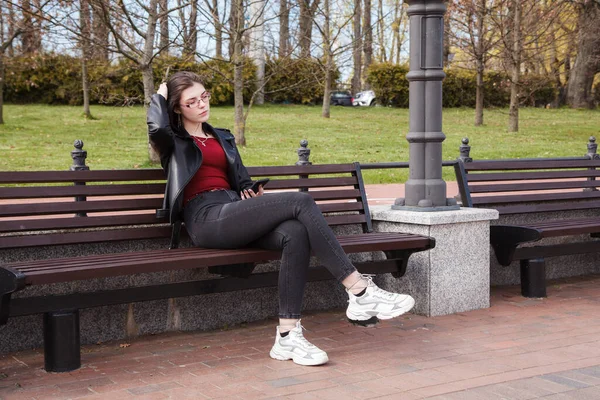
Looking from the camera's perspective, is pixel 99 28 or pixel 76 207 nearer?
pixel 76 207

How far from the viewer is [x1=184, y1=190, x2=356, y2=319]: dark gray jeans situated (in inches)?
185

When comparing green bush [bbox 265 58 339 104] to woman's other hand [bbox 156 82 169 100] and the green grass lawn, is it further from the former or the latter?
woman's other hand [bbox 156 82 169 100]

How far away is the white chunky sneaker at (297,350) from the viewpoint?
4.57 m

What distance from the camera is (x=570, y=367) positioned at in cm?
454

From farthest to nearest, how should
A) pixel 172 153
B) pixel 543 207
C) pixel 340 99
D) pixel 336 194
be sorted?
pixel 340 99 < pixel 543 207 < pixel 336 194 < pixel 172 153

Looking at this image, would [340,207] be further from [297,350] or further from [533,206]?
[533,206]

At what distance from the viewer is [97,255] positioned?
16.0 ft

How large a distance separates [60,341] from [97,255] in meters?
0.57

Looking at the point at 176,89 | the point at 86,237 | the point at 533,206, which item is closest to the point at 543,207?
the point at 533,206

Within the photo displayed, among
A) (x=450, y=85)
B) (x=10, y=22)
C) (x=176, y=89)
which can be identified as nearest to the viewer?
(x=176, y=89)

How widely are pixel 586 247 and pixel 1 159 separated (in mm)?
13771

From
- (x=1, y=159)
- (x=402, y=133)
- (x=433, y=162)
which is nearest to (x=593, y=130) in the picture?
(x=402, y=133)

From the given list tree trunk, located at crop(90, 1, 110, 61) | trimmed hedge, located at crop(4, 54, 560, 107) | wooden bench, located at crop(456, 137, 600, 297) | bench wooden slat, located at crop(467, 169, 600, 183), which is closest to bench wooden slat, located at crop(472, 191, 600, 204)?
wooden bench, located at crop(456, 137, 600, 297)

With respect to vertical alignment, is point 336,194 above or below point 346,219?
above
